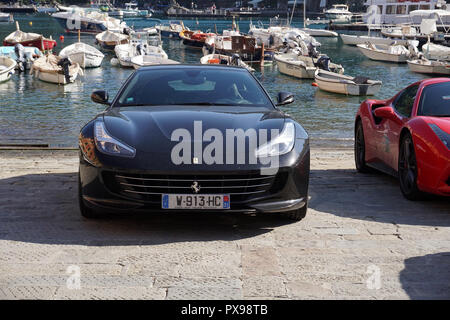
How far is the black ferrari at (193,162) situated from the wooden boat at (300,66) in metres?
31.5

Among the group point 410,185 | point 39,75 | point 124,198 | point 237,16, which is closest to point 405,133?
point 410,185

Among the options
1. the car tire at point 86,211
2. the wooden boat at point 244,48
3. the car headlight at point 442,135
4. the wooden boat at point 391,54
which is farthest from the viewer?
the wooden boat at point 391,54

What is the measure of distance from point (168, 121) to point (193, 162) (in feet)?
2.10

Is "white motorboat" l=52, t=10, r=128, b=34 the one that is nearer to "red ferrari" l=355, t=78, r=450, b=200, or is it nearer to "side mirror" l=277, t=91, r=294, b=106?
"red ferrari" l=355, t=78, r=450, b=200

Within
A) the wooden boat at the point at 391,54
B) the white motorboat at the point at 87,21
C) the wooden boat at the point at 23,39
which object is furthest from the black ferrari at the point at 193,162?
the white motorboat at the point at 87,21

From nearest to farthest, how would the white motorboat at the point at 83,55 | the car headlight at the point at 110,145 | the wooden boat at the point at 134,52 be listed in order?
the car headlight at the point at 110,145 < the white motorboat at the point at 83,55 < the wooden boat at the point at 134,52

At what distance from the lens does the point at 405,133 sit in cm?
707

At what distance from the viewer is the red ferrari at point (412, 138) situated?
6363mm

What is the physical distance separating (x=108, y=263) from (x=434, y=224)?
287cm

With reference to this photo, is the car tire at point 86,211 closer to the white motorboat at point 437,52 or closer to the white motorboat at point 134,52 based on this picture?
the white motorboat at point 134,52

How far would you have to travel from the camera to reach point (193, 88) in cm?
659

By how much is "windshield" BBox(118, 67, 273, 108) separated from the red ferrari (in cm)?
155

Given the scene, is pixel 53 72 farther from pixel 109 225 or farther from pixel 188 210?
pixel 188 210

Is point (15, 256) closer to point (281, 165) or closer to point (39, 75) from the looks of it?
point (281, 165)
